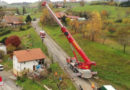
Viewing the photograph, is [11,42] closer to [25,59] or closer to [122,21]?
[25,59]

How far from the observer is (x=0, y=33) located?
6462 cm

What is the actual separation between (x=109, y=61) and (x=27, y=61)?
14.6 m

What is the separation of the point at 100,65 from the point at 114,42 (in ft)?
36.7

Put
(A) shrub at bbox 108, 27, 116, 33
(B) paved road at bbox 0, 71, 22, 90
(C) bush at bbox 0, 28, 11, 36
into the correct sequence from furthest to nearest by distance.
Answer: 1. (C) bush at bbox 0, 28, 11, 36
2. (A) shrub at bbox 108, 27, 116, 33
3. (B) paved road at bbox 0, 71, 22, 90

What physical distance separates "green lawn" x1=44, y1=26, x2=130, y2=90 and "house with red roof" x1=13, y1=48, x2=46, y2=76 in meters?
8.54

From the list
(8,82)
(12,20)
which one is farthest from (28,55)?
(12,20)

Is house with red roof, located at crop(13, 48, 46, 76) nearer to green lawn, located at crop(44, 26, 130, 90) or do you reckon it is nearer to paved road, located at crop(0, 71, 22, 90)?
paved road, located at crop(0, 71, 22, 90)

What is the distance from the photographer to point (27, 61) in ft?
111

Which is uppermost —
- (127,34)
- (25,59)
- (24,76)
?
(127,34)

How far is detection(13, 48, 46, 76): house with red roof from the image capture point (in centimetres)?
3369

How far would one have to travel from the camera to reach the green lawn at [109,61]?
2956 centimetres

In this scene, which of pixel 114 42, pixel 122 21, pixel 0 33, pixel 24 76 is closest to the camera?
pixel 24 76

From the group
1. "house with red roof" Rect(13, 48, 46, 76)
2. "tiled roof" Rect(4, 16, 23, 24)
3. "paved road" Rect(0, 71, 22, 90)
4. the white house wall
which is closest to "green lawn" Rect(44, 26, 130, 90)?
"house with red roof" Rect(13, 48, 46, 76)

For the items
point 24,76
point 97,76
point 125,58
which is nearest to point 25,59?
point 24,76
